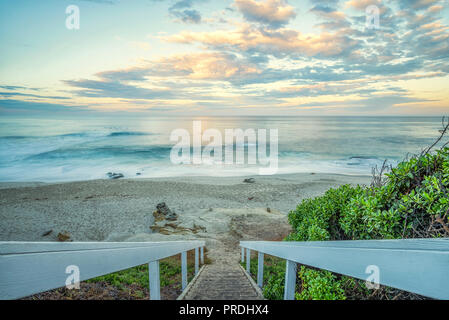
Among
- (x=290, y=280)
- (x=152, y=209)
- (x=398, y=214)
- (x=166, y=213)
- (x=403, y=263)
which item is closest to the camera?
(x=403, y=263)

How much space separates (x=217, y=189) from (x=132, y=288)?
49.7ft

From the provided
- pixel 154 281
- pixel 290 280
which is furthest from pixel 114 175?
pixel 290 280

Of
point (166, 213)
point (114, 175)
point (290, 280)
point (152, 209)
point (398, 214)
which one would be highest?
point (398, 214)

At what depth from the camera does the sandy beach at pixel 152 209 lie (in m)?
10.7

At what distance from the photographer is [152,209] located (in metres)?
14.4

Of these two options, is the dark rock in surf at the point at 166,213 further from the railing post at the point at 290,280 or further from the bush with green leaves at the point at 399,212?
the railing post at the point at 290,280

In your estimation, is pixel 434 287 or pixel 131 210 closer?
pixel 434 287

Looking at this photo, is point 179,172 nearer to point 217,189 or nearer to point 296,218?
point 217,189

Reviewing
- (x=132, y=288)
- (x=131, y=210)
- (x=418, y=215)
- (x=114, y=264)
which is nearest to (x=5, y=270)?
(x=114, y=264)

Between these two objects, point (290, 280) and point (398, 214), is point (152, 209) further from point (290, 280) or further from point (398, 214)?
point (398, 214)
